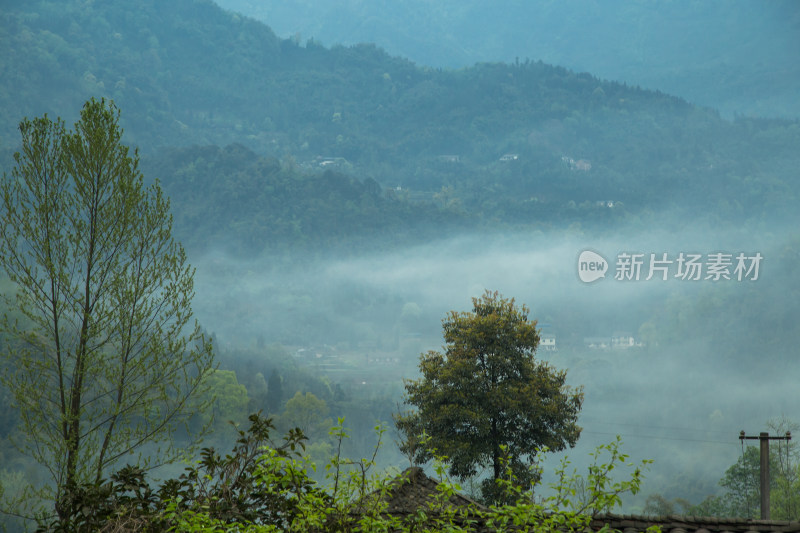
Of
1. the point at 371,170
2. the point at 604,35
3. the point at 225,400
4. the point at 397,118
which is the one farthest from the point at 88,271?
the point at 604,35

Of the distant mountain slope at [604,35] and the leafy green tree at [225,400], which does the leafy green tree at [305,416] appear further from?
the distant mountain slope at [604,35]

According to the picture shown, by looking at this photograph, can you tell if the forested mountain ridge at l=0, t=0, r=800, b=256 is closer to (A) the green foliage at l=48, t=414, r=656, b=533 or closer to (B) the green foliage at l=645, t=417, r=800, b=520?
(B) the green foliage at l=645, t=417, r=800, b=520

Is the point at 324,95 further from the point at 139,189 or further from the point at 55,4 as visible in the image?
the point at 139,189

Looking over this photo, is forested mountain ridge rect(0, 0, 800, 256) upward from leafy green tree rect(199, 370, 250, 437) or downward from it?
upward

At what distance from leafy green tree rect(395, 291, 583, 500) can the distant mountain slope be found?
9532 cm

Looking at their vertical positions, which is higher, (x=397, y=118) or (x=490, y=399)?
(x=397, y=118)

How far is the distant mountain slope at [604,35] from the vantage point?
100688 mm

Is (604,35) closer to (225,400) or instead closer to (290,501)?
(225,400)

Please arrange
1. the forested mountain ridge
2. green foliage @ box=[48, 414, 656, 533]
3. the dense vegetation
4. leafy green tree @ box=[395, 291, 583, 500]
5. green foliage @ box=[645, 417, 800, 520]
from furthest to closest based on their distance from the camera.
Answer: the forested mountain ridge → the dense vegetation → green foliage @ box=[645, 417, 800, 520] → leafy green tree @ box=[395, 291, 583, 500] → green foliage @ box=[48, 414, 656, 533]

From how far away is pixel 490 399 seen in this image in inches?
531

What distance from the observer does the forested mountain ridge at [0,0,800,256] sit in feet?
270

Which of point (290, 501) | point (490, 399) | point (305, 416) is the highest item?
point (305, 416)

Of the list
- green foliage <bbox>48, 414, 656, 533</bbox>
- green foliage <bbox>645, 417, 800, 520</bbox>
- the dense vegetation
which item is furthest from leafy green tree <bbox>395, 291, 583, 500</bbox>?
the dense vegetation

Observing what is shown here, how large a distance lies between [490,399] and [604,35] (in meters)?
109
